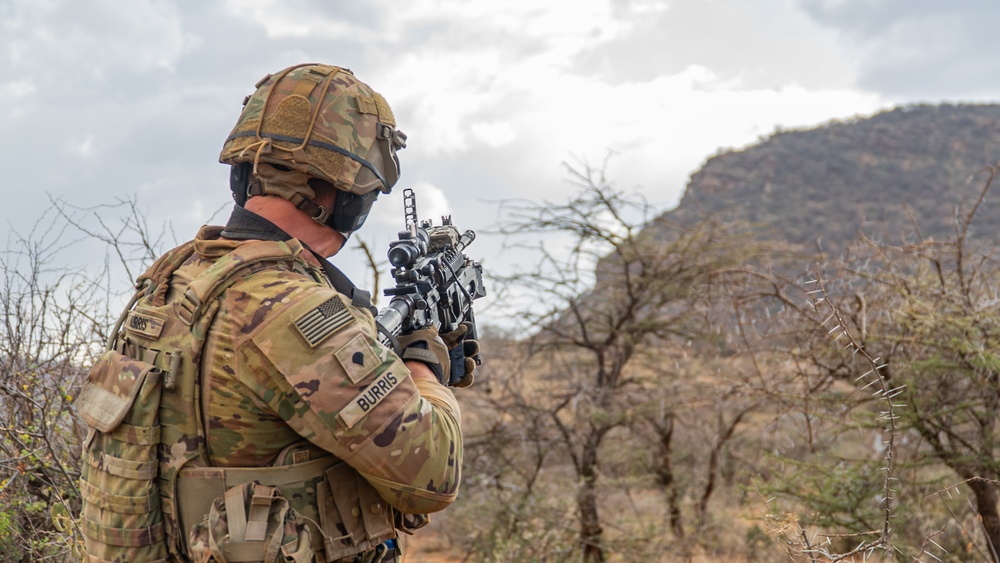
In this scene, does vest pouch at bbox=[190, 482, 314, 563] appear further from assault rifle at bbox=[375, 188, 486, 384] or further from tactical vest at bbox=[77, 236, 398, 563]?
assault rifle at bbox=[375, 188, 486, 384]

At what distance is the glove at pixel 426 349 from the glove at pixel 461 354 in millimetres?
352

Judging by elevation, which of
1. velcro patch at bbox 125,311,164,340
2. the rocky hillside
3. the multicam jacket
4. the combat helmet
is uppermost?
the rocky hillside

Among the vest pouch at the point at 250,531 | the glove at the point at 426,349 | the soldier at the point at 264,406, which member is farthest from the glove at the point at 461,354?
the vest pouch at the point at 250,531

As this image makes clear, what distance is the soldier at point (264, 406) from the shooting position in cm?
200

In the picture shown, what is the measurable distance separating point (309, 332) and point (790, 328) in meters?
4.59

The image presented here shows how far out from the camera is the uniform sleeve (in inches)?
77.6

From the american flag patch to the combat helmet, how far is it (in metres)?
0.43

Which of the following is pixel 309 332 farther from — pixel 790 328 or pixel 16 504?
pixel 790 328

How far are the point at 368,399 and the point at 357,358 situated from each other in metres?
0.10

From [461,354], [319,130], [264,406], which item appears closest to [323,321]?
[264,406]

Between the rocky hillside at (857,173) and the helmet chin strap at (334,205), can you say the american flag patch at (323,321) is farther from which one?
the rocky hillside at (857,173)

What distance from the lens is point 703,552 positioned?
9.60 m

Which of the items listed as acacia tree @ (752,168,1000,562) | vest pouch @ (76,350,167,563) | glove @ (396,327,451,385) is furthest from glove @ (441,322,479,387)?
acacia tree @ (752,168,1000,562)

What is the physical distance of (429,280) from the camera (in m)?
2.73
